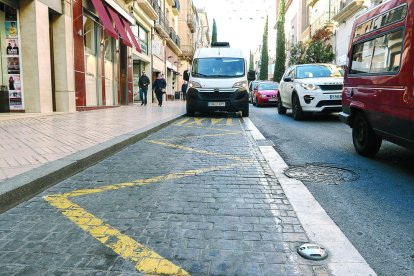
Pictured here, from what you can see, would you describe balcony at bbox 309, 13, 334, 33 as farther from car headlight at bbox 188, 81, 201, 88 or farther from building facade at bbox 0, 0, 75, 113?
building facade at bbox 0, 0, 75, 113

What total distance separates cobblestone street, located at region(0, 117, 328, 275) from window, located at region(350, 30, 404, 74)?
6.72ft

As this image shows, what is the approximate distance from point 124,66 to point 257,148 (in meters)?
16.8

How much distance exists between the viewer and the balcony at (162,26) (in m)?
30.5

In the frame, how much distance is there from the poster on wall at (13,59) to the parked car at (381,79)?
32.2 feet

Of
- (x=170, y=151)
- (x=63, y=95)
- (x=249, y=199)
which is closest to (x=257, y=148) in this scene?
(x=170, y=151)

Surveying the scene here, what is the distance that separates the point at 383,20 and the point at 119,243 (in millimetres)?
4629

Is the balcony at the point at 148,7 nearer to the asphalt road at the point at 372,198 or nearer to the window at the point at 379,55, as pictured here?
the asphalt road at the point at 372,198

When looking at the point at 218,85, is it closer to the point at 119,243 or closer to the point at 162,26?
the point at 119,243

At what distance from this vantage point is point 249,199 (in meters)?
3.76

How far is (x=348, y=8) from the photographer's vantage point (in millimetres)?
27078

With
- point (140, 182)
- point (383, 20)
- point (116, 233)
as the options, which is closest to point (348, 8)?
point (383, 20)

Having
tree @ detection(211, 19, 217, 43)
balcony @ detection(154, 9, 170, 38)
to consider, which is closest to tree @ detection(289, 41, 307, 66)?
balcony @ detection(154, 9, 170, 38)

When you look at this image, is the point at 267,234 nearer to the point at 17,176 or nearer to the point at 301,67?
the point at 17,176

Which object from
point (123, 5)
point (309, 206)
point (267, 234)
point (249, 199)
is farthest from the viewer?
point (123, 5)
